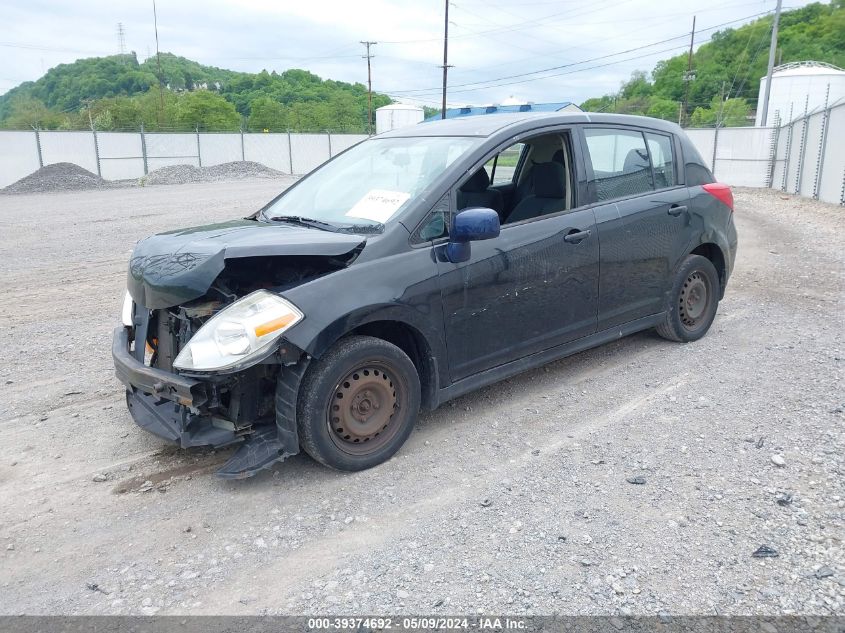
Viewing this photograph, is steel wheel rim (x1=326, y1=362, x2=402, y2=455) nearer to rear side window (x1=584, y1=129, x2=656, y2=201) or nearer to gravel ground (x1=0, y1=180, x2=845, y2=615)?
gravel ground (x1=0, y1=180, x2=845, y2=615)

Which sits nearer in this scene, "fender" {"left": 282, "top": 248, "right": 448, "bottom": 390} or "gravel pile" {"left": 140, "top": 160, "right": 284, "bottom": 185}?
"fender" {"left": 282, "top": 248, "right": 448, "bottom": 390}

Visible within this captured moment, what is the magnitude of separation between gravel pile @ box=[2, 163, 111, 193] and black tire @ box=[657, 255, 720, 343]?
96.3 feet

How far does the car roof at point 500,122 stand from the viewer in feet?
14.7

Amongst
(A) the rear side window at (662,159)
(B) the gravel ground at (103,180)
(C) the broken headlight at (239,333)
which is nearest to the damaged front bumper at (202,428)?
(C) the broken headlight at (239,333)

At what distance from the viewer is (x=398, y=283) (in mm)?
3699

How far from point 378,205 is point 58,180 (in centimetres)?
3049

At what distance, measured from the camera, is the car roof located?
14.7ft

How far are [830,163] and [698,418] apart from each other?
16.6 m

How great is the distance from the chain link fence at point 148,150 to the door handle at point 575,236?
20.8 m

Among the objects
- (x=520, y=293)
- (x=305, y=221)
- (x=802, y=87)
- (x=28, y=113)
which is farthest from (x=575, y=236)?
(x=28, y=113)

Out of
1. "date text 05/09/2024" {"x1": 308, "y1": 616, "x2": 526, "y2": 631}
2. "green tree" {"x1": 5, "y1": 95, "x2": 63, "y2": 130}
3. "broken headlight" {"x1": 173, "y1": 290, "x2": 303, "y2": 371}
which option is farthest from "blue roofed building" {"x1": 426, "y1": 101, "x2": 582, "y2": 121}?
"green tree" {"x1": 5, "y1": 95, "x2": 63, "y2": 130}

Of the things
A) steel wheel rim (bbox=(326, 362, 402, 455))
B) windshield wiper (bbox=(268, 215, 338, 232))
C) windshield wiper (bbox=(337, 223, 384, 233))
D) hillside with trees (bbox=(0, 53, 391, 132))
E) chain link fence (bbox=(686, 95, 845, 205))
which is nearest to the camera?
steel wheel rim (bbox=(326, 362, 402, 455))

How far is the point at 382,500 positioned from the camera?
11.4 feet

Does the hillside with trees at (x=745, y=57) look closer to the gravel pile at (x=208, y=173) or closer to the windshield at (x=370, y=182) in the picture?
the gravel pile at (x=208, y=173)
